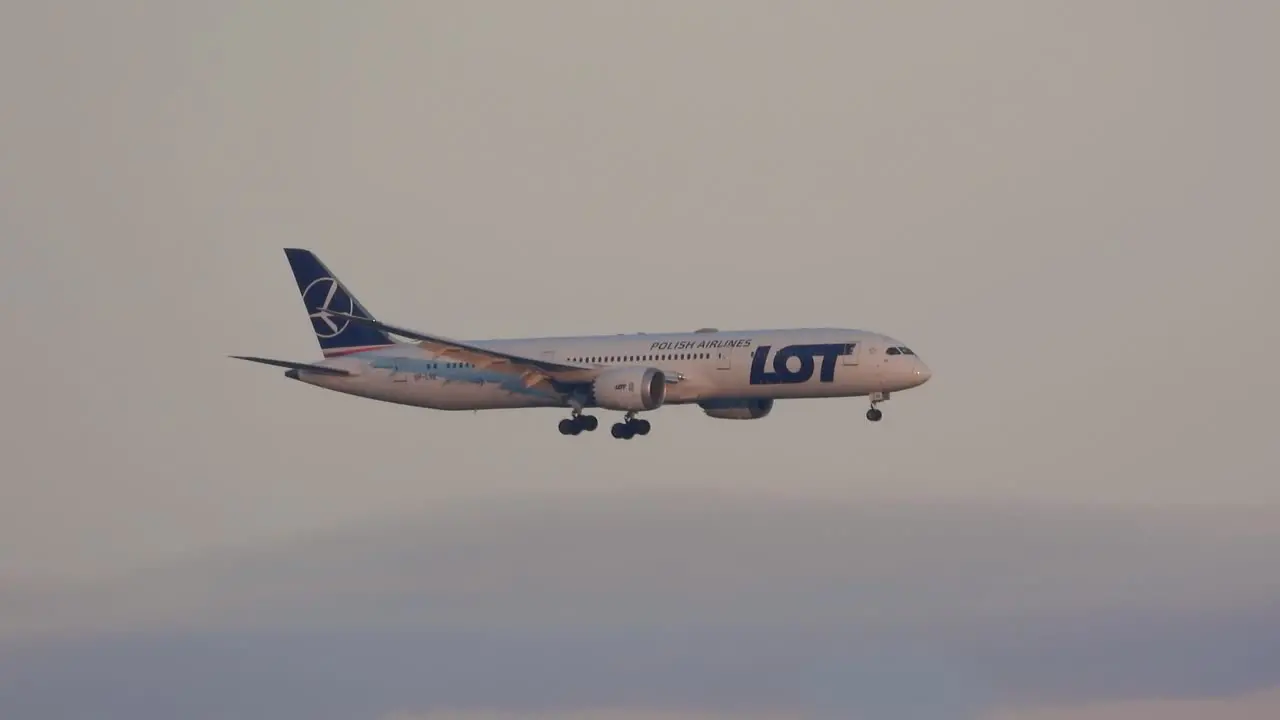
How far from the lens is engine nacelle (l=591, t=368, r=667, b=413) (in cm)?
10388

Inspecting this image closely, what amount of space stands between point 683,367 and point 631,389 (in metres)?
3.13

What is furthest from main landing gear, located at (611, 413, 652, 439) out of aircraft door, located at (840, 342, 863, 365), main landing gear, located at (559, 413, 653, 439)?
aircraft door, located at (840, 342, 863, 365)

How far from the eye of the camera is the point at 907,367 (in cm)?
10256

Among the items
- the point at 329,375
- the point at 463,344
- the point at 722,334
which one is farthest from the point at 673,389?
the point at 329,375

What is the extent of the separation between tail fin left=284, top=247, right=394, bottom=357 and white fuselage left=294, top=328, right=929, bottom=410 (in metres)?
1.03

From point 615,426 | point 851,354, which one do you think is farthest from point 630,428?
point 851,354

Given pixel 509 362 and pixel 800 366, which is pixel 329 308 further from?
pixel 800 366

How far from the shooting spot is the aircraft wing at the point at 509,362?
106938 mm

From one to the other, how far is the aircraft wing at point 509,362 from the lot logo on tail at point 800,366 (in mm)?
7810

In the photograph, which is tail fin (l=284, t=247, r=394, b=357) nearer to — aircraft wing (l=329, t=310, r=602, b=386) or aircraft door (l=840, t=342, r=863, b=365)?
aircraft wing (l=329, t=310, r=602, b=386)

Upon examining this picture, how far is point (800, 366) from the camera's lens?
103m

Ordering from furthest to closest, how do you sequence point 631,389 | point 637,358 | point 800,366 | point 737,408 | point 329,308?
point 329,308 < point 737,408 < point 637,358 < point 631,389 < point 800,366

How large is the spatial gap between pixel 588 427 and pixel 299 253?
1997cm

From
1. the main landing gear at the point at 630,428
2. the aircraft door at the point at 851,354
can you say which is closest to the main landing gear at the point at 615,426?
the main landing gear at the point at 630,428
